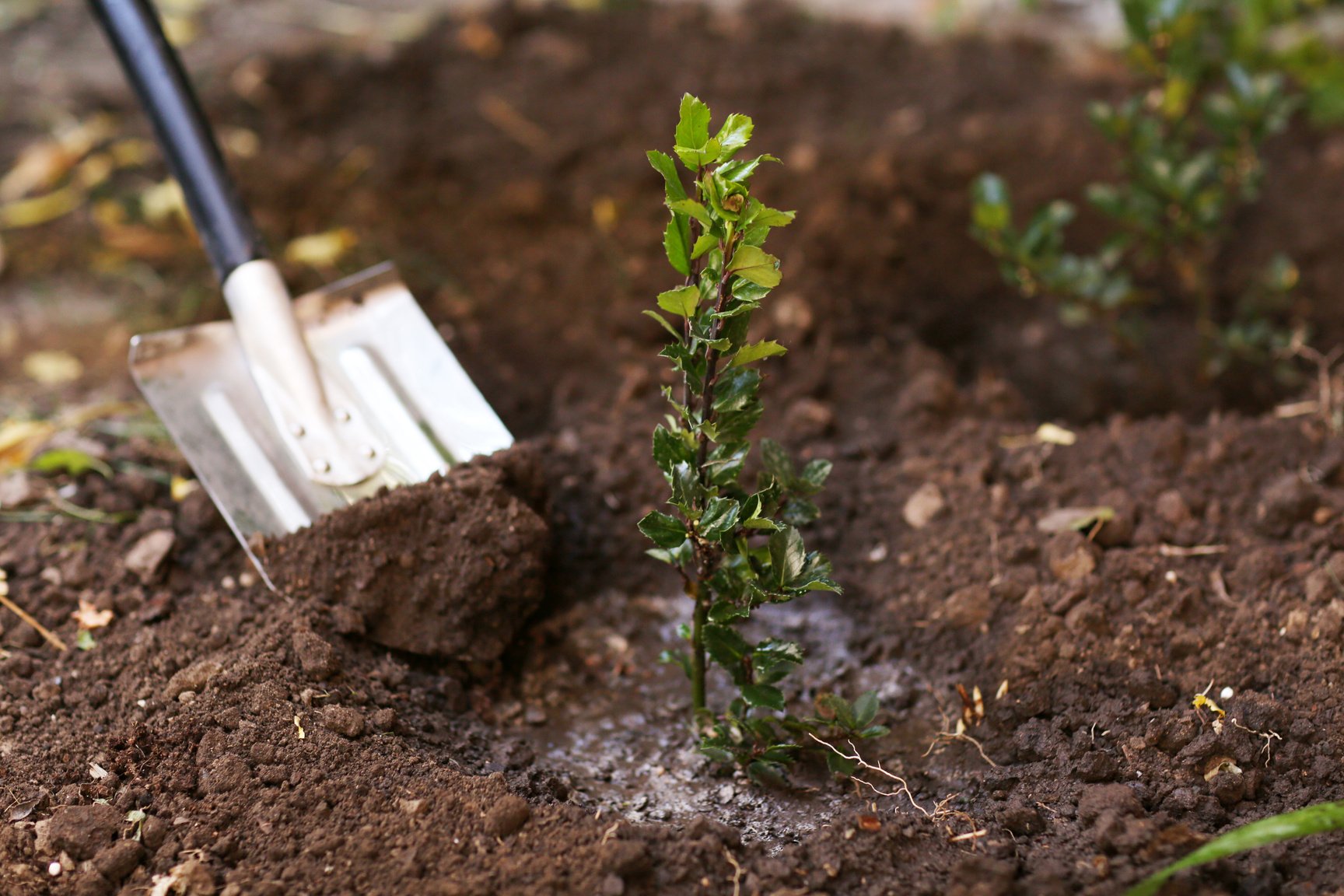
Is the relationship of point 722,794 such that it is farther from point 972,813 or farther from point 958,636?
point 958,636

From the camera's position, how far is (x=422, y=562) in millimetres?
1825

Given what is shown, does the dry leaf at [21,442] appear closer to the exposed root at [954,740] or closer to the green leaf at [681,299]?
the green leaf at [681,299]

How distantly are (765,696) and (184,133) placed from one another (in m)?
1.60

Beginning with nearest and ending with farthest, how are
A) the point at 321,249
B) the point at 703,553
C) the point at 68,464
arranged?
1. the point at 703,553
2. the point at 68,464
3. the point at 321,249

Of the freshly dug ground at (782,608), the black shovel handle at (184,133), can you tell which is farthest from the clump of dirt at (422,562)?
the black shovel handle at (184,133)

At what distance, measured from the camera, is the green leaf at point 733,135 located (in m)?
1.28

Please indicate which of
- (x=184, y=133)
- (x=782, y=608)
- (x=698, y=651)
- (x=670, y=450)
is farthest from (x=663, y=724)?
(x=184, y=133)

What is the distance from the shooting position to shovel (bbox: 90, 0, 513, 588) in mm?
1966

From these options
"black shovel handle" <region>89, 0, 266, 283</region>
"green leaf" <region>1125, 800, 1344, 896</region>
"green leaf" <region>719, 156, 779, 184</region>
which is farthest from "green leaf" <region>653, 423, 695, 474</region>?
"black shovel handle" <region>89, 0, 266, 283</region>

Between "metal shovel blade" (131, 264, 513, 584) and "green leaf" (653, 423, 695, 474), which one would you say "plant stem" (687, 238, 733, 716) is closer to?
"green leaf" (653, 423, 695, 474)

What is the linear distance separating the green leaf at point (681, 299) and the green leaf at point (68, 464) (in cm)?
128

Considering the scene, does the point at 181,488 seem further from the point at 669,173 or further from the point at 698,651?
the point at 669,173

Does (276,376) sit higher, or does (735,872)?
(276,376)

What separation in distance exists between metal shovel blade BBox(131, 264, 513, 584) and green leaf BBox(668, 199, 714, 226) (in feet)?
2.69
